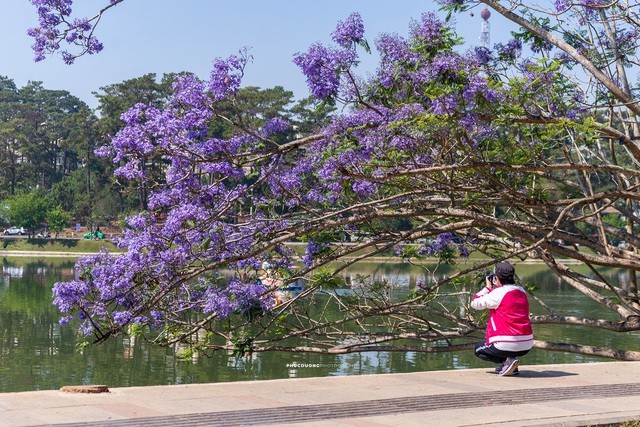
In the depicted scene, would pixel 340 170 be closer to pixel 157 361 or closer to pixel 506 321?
pixel 506 321

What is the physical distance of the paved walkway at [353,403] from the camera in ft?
22.9

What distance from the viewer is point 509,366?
31.3 feet

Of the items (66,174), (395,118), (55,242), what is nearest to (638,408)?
(395,118)

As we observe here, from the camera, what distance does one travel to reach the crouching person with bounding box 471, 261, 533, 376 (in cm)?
938

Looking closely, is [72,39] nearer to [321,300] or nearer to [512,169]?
[512,169]

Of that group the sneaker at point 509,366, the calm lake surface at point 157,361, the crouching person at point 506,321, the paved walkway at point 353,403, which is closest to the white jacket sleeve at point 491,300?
the crouching person at point 506,321

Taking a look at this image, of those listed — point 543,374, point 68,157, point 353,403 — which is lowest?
point 353,403

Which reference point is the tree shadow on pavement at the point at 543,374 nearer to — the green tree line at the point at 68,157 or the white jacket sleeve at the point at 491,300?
the white jacket sleeve at the point at 491,300

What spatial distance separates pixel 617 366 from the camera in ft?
35.1

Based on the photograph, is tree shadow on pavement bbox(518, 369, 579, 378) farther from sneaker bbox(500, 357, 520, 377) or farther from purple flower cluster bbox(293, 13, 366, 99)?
purple flower cluster bbox(293, 13, 366, 99)

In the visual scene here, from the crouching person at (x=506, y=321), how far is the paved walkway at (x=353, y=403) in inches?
8.4

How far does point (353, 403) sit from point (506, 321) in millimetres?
2186

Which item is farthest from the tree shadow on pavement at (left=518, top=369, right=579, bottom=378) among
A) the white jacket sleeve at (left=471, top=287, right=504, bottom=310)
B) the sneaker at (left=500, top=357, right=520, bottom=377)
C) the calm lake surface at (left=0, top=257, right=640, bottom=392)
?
the calm lake surface at (left=0, top=257, right=640, bottom=392)

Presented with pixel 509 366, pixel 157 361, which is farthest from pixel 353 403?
pixel 157 361
